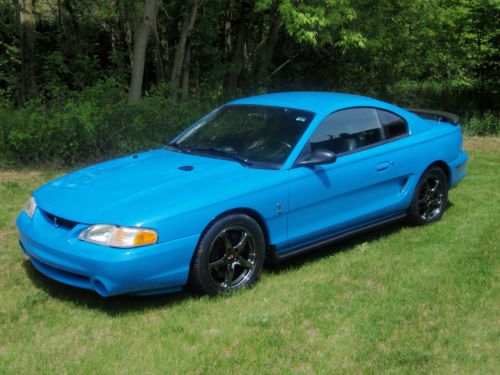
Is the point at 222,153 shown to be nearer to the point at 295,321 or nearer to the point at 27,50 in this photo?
the point at 295,321

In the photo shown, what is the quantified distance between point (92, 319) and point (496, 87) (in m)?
12.6

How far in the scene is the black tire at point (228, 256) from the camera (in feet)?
16.0

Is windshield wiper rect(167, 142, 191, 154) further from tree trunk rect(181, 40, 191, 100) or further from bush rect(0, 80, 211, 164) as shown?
tree trunk rect(181, 40, 191, 100)

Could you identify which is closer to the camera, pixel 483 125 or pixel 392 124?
pixel 392 124

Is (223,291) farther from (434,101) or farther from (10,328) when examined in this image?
(434,101)

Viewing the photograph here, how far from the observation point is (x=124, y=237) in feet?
15.1

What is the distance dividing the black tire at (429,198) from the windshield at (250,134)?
64.3 inches

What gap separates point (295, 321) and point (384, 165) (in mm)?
2119

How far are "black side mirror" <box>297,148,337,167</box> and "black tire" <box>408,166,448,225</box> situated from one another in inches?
60.5

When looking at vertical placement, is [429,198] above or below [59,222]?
below

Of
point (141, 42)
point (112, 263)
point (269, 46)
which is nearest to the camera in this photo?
point (112, 263)

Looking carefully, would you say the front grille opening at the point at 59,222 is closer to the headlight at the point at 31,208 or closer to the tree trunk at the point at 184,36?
the headlight at the point at 31,208

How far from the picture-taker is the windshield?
18.6ft

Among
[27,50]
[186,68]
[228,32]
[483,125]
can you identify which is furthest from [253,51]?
[483,125]
